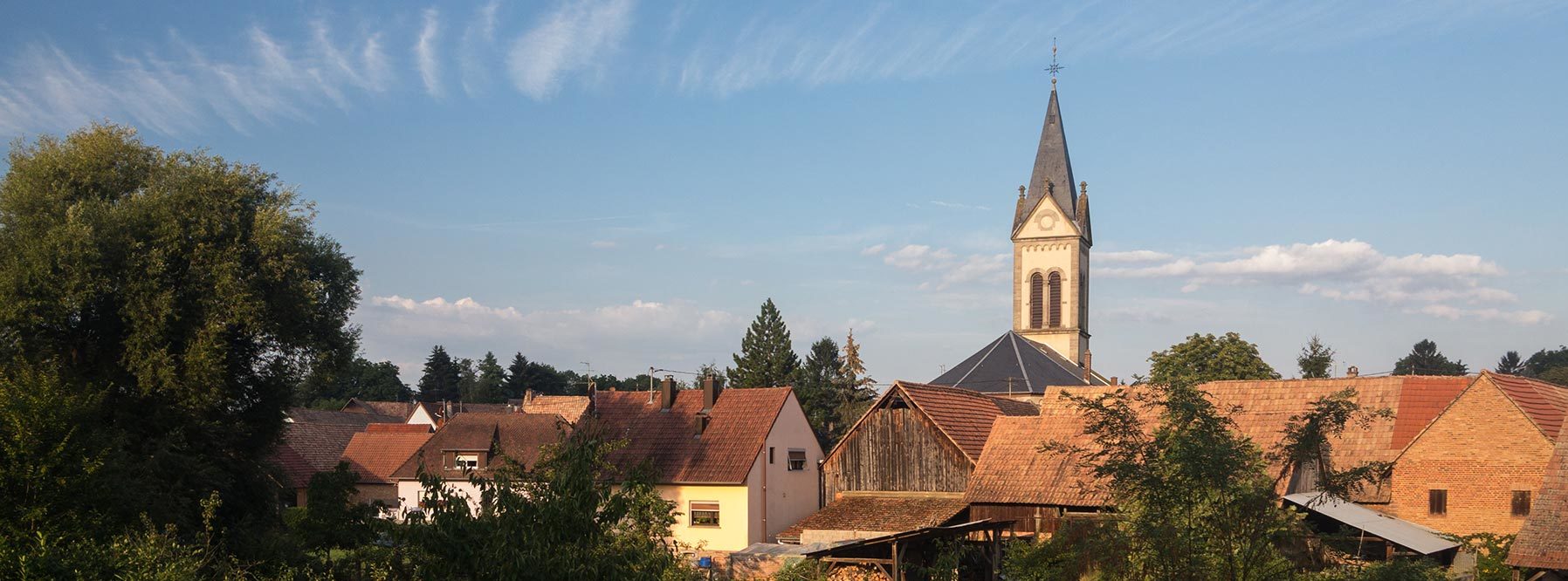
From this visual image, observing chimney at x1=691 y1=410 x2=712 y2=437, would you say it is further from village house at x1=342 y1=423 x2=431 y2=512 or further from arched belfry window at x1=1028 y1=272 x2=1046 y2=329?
arched belfry window at x1=1028 y1=272 x2=1046 y2=329

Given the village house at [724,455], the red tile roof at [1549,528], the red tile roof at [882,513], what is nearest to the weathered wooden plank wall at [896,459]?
the red tile roof at [882,513]

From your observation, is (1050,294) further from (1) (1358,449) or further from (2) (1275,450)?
(2) (1275,450)

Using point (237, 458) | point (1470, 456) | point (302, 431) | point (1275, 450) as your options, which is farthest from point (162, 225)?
point (302, 431)

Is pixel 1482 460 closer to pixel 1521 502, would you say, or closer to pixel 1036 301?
pixel 1521 502

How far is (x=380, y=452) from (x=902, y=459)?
27819 millimetres

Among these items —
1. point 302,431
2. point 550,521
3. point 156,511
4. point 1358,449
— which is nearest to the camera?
point 550,521

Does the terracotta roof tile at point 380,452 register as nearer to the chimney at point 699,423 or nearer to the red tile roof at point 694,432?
the red tile roof at point 694,432

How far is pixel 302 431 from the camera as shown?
54.7 meters

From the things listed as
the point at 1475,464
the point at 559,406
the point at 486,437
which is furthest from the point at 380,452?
the point at 1475,464

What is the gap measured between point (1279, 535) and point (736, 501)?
24018 millimetres

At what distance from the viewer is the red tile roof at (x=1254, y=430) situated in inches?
1183

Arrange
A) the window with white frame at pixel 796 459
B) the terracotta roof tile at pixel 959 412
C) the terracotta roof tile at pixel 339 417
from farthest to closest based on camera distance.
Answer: the terracotta roof tile at pixel 339 417 < the window with white frame at pixel 796 459 < the terracotta roof tile at pixel 959 412

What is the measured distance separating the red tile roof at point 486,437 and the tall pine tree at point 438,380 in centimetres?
8954

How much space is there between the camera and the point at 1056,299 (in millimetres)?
71125
